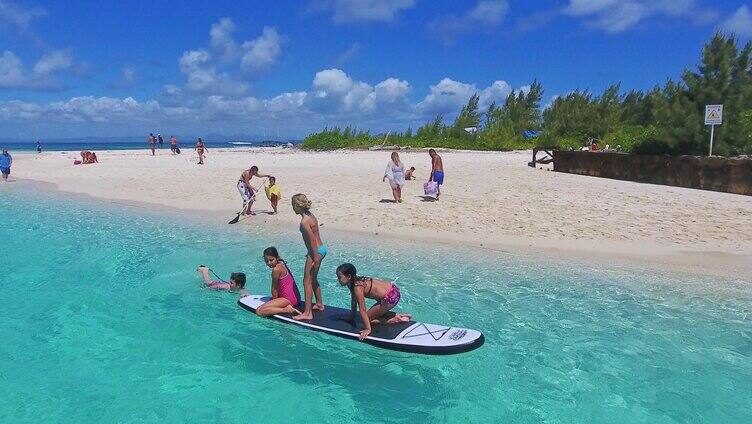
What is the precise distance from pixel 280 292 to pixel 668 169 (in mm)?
15825

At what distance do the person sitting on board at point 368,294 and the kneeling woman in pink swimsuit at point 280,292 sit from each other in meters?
1.04

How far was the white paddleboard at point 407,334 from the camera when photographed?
6.06 meters

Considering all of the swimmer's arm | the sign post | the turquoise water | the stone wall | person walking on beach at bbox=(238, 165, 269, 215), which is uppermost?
the sign post

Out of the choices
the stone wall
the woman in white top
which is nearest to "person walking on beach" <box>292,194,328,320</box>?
A: the woman in white top

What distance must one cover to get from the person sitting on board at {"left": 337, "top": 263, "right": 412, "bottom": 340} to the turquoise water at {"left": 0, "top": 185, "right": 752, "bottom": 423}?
42 cm

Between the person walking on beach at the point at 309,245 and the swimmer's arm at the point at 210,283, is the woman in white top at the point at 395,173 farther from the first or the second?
the person walking on beach at the point at 309,245

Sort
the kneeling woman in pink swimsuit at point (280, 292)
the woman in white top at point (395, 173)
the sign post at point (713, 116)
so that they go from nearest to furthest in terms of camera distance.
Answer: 1. the kneeling woman in pink swimsuit at point (280, 292)
2. the woman in white top at point (395, 173)
3. the sign post at point (713, 116)

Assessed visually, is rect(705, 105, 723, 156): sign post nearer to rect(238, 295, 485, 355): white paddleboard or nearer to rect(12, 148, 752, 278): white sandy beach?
→ rect(12, 148, 752, 278): white sandy beach

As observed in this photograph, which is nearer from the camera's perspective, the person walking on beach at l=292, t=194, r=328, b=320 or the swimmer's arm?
the person walking on beach at l=292, t=194, r=328, b=320

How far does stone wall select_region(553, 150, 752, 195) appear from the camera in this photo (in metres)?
15.5

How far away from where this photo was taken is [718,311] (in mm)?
7637

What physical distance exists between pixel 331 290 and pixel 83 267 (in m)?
5.37

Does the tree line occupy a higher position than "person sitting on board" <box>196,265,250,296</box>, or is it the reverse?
the tree line

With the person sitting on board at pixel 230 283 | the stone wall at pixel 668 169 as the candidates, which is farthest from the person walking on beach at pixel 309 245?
the stone wall at pixel 668 169
